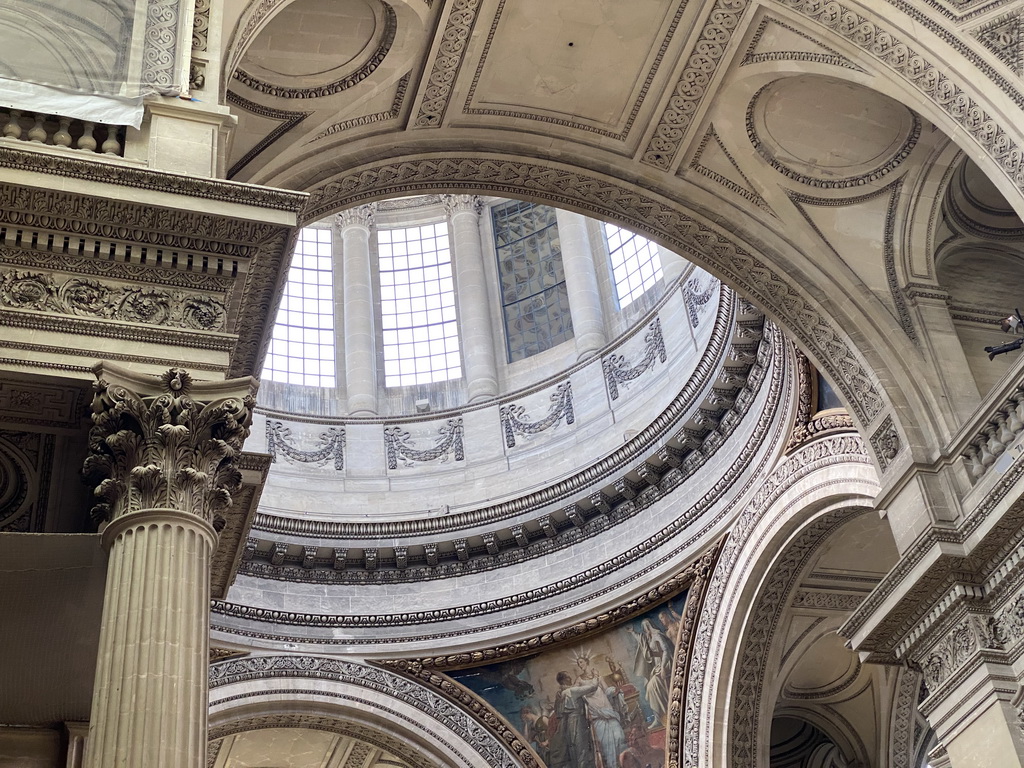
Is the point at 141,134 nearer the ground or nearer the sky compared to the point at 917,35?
nearer the ground

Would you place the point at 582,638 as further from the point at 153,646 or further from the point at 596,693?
the point at 153,646

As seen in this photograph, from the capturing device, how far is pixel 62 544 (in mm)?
6594

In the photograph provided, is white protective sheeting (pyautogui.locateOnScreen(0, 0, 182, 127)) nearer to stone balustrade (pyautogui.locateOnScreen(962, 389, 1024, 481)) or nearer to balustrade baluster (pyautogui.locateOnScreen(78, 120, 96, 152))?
balustrade baluster (pyautogui.locateOnScreen(78, 120, 96, 152))

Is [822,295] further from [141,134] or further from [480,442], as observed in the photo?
[480,442]

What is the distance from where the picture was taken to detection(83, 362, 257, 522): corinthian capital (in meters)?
6.16

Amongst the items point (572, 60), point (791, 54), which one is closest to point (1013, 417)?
point (791, 54)

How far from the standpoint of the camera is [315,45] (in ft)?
32.3

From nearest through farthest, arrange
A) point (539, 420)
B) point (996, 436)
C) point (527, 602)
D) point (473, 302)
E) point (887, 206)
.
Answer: point (996, 436)
point (887, 206)
point (527, 602)
point (539, 420)
point (473, 302)

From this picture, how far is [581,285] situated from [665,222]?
7219 millimetres

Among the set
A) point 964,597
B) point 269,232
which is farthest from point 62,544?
point 964,597

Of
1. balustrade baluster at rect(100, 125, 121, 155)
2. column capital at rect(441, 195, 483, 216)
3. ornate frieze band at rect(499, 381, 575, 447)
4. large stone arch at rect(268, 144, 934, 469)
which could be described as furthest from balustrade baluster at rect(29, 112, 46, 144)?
column capital at rect(441, 195, 483, 216)

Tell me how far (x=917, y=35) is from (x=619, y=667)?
8686mm

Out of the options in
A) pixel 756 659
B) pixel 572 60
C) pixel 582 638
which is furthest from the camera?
pixel 582 638

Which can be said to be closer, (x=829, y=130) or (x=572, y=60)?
(x=572, y=60)
